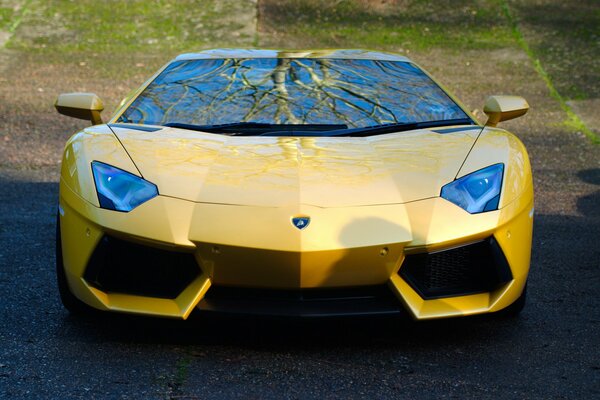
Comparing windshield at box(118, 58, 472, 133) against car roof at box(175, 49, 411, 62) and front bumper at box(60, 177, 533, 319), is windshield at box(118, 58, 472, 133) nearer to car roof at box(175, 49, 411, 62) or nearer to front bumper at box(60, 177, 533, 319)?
car roof at box(175, 49, 411, 62)

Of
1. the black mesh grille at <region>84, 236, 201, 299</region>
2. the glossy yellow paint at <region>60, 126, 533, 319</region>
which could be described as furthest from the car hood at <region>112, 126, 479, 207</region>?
the black mesh grille at <region>84, 236, 201, 299</region>

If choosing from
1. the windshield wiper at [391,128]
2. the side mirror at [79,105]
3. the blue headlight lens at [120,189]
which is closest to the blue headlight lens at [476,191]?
the windshield wiper at [391,128]

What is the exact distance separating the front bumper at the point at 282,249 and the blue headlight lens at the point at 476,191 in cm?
5

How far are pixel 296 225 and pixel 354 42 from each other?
9.86m

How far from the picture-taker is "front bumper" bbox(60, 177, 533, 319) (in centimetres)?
412

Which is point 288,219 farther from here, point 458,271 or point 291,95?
point 291,95

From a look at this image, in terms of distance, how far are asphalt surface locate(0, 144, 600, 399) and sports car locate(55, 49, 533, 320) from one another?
156 millimetres

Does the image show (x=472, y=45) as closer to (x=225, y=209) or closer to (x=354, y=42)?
(x=354, y=42)

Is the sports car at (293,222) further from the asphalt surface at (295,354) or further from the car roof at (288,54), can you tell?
the car roof at (288,54)

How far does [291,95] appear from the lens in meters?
5.47

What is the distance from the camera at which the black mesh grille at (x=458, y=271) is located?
4273 mm

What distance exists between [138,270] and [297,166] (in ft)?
2.61

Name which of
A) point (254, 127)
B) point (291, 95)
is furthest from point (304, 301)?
point (291, 95)

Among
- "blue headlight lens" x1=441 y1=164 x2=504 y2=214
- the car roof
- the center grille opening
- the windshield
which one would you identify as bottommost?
the center grille opening
